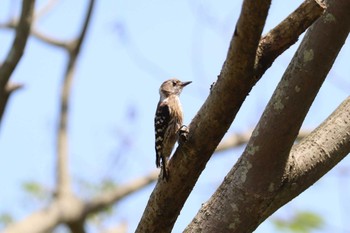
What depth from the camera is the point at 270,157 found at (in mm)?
3889

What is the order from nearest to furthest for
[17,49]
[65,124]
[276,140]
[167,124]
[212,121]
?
[212,121] < [276,140] < [167,124] < [17,49] < [65,124]

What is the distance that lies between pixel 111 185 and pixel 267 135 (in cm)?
725

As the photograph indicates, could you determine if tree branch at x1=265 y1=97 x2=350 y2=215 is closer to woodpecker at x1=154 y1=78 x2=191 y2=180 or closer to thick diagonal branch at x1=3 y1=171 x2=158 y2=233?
woodpecker at x1=154 y1=78 x2=191 y2=180

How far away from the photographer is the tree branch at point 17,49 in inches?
252

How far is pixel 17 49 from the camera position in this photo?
650 cm

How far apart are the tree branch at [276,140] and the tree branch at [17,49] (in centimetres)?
291

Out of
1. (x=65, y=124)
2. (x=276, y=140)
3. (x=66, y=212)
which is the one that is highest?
(x=65, y=124)

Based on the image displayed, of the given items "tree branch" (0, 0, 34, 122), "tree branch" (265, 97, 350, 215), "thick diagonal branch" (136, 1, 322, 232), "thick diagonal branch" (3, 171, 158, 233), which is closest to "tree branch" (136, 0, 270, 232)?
"thick diagonal branch" (136, 1, 322, 232)

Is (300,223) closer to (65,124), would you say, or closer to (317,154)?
(65,124)

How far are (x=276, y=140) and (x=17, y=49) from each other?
10.8ft

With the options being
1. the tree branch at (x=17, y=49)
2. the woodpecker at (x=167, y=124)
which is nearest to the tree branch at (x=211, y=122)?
the woodpecker at (x=167, y=124)

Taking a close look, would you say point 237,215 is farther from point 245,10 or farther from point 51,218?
point 51,218

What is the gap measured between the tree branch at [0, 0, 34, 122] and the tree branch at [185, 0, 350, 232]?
2.91 metres

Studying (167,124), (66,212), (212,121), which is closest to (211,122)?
(212,121)
